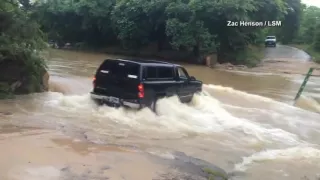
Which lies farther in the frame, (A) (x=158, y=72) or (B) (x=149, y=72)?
(A) (x=158, y=72)

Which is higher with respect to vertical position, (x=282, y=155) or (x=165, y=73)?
(x=165, y=73)

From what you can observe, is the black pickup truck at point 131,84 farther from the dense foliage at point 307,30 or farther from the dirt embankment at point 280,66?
the dense foliage at point 307,30

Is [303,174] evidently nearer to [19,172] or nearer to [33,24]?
[19,172]

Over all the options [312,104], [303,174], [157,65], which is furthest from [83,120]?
[312,104]

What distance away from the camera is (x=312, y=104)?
1892cm

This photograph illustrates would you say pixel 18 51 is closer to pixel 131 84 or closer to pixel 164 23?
pixel 131 84

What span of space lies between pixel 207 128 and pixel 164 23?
26.0 m

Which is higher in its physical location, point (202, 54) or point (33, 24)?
point (33, 24)

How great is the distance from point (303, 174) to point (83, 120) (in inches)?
211

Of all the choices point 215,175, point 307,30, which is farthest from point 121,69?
point 307,30

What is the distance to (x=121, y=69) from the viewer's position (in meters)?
11.4

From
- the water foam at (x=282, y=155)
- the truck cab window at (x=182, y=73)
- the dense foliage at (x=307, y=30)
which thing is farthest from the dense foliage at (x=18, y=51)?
the dense foliage at (x=307, y=30)

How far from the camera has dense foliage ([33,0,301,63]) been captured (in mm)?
33000

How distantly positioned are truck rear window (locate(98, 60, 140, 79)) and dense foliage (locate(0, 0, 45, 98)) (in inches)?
134
